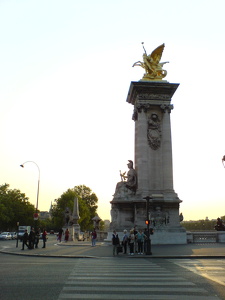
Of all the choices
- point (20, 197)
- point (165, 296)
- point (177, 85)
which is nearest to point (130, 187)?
point (177, 85)

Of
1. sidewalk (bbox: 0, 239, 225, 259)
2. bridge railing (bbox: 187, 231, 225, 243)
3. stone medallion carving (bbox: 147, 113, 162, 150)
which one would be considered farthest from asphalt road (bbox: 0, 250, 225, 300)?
stone medallion carving (bbox: 147, 113, 162, 150)

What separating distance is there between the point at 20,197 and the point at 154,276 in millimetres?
94143

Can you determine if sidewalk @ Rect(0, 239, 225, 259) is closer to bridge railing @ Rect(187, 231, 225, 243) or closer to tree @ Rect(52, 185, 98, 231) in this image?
bridge railing @ Rect(187, 231, 225, 243)

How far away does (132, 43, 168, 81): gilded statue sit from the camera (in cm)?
3903

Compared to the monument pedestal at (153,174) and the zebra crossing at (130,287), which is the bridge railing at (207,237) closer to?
the monument pedestal at (153,174)

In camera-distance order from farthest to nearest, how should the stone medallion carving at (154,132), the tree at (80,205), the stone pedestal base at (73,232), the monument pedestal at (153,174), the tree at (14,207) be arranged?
the tree at (80,205), the tree at (14,207), the stone pedestal base at (73,232), the stone medallion carving at (154,132), the monument pedestal at (153,174)

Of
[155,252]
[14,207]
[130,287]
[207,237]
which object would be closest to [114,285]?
[130,287]

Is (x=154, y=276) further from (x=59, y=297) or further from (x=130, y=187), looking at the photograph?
(x=130, y=187)

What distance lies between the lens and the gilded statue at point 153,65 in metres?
39.0

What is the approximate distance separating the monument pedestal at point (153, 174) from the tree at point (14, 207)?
182 feet

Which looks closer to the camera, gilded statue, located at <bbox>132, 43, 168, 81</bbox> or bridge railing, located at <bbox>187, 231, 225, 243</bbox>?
bridge railing, located at <bbox>187, 231, 225, 243</bbox>

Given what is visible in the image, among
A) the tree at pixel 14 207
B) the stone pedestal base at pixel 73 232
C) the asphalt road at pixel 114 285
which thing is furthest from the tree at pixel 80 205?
the asphalt road at pixel 114 285

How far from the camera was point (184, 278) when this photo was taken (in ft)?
38.5

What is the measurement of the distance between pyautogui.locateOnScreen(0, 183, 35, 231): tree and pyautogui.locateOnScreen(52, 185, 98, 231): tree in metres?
7.99
